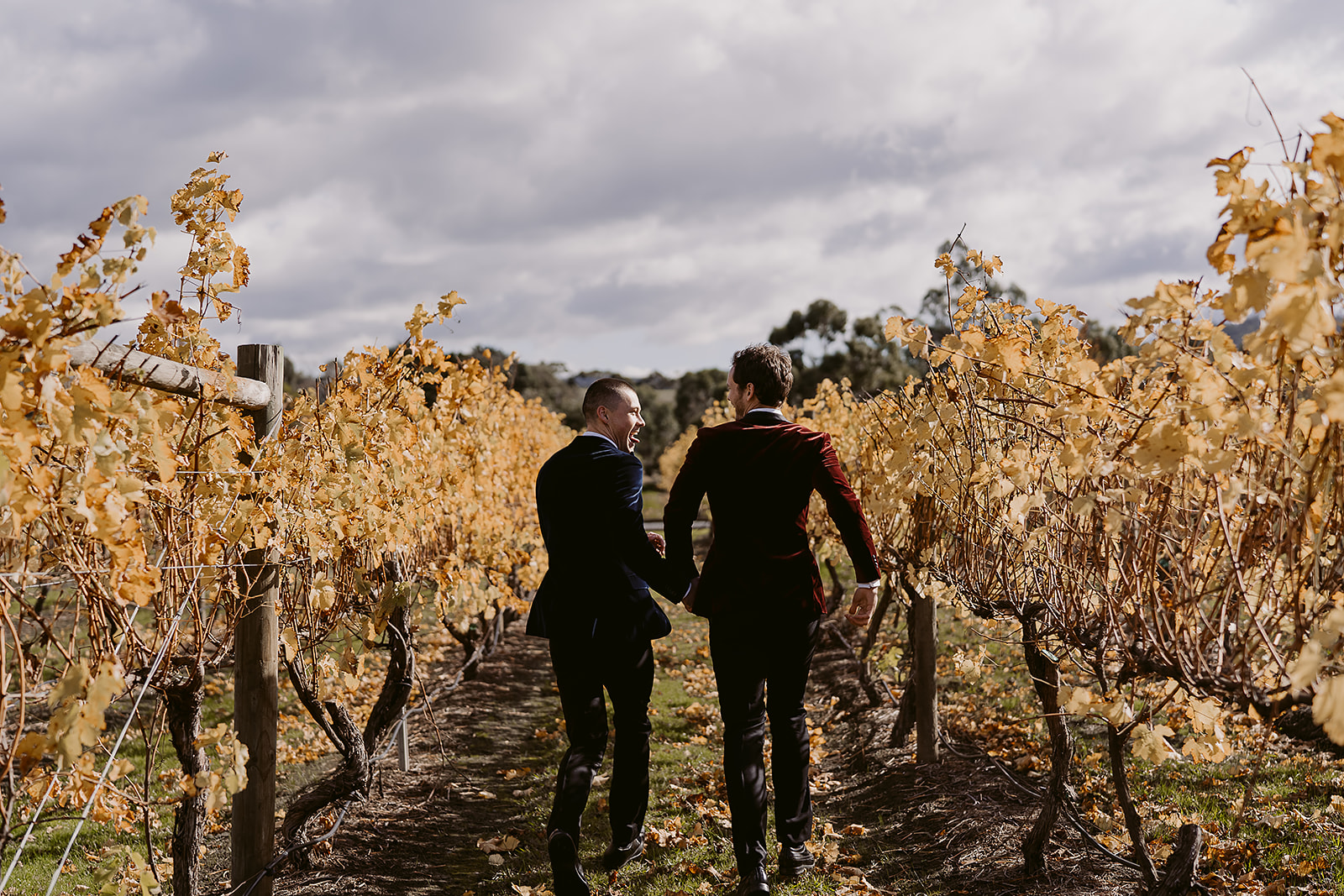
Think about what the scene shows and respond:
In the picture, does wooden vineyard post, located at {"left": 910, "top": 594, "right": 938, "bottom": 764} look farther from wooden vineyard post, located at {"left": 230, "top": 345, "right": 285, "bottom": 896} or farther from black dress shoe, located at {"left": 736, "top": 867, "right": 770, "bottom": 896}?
wooden vineyard post, located at {"left": 230, "top": 345, "right": 285, "bottom": 896}

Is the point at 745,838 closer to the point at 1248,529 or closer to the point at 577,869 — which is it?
the point at 577,869

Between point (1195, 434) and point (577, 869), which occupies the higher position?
point (1195, 434)

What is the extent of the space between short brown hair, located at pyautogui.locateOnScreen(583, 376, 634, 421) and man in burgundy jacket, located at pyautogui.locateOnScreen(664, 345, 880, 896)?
0.39m

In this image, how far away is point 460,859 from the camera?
3955 millimetres

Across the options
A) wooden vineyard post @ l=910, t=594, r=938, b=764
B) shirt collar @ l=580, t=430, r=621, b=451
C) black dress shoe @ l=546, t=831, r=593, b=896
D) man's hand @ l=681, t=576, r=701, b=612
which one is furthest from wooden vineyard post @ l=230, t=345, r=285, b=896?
wooden vineyard post @ l=910, t=594, r=938, b=764

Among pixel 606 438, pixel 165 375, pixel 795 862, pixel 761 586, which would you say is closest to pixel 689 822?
pixel 795 862

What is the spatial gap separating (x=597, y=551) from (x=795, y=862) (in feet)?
4.64

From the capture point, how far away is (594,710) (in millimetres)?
3166

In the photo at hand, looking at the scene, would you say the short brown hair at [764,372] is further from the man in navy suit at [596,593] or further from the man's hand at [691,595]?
the man's hand at [691,595]

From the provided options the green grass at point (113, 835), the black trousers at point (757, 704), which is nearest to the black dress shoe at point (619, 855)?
the black trousers at point (757, 704)

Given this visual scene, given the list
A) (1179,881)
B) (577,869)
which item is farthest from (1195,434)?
(577,869)

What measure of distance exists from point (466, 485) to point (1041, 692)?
130 inches

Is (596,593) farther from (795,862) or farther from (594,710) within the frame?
(795,862)

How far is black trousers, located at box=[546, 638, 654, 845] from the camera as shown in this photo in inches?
121
